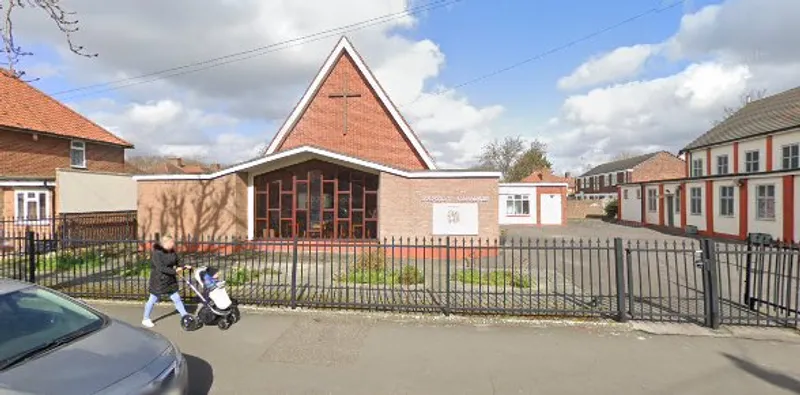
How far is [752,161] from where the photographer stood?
2298 centimetres

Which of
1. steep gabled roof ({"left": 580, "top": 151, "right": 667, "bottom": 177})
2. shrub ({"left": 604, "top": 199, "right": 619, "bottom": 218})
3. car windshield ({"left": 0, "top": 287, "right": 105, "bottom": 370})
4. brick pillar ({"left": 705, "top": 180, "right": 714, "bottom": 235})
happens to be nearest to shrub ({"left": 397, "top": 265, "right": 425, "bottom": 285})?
car windshield ({"left": 0, "top": 287, "right": 105, "bottom": 370})

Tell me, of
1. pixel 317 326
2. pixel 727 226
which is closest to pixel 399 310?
pixel 317 326

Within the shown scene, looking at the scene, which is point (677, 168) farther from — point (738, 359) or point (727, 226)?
point (738, 359)

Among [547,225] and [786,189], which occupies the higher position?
[786,189]

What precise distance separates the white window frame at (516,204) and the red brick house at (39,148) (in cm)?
2616

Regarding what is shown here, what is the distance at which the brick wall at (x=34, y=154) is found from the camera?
1773 cm

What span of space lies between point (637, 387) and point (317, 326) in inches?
165

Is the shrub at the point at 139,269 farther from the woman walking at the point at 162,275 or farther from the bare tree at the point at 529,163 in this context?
the bare tree at the point at 529,163

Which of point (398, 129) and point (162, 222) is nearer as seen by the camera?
point (162, 222)

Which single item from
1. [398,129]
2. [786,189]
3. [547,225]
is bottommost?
[547,225]

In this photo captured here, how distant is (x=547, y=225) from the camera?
29641 millimetres

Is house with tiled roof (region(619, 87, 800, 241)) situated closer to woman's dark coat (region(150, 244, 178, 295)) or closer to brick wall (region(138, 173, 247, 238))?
brick wall (region(138, 173, 247, 238))

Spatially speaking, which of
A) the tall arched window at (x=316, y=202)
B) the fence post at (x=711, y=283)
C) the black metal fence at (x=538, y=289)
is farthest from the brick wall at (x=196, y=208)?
the fence post at (x=711, y=283)

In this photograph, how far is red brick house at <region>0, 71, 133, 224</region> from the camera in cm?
1612
